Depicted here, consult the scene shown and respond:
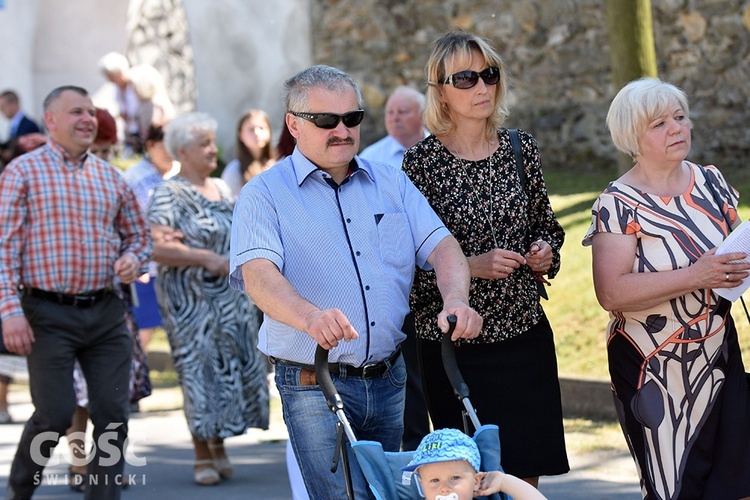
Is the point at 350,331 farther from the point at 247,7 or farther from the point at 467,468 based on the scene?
the point at 247,7

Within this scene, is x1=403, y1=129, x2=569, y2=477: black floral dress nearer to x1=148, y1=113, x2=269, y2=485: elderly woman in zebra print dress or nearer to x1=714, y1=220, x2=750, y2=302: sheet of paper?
x1=714, y1=220, x2=750, y2=302: sheet of paper

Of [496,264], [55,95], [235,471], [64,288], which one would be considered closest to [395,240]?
[496,264]

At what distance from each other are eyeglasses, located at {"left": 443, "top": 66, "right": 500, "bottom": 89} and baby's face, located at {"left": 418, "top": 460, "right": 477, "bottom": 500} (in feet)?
6.30

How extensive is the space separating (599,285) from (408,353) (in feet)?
6.49

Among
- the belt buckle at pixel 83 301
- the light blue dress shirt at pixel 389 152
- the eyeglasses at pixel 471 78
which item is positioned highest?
the eyeglasses at pixel 471 78

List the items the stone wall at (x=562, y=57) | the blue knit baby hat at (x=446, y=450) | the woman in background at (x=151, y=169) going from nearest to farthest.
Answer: the blue knit baby hat at (x=446, y=450)
the woman in background at (x=151, y=169)
the stone wall at (x=562, y=57)

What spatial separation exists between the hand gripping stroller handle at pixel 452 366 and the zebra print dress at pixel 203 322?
3811 mm

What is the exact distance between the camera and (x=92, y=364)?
660cm

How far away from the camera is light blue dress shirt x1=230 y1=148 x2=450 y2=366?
4223 millimetres

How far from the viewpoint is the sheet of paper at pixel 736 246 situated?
4715 millimetres

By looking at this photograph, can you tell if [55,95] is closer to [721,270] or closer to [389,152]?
[389,152]

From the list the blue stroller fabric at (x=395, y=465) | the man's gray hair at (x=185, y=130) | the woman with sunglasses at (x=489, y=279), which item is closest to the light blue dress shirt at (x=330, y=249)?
the blue stroller fabric at (x=395, y=465)

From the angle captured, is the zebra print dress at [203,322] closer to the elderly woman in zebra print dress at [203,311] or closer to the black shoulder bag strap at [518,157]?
the elderly woman in zebra print dress at [203,311]

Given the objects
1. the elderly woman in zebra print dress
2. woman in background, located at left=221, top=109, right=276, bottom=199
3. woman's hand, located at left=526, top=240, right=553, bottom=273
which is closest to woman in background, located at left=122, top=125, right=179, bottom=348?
woman in background, located at left=221, top=109, right=276, bottom=199
